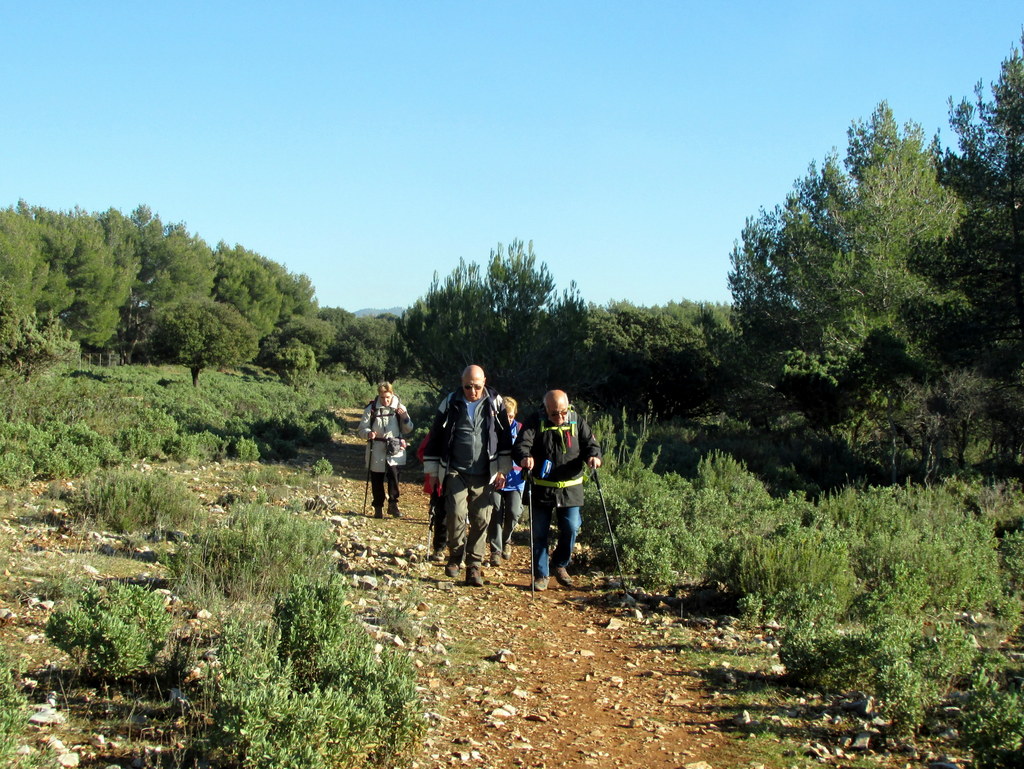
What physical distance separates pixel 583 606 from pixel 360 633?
8.95ft

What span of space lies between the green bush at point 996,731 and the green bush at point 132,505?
6.74 meters

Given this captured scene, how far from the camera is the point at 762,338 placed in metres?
27.5

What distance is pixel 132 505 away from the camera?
7.98 metres

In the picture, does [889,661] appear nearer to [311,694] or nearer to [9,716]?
[311,694]

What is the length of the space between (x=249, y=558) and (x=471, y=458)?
1.95 m

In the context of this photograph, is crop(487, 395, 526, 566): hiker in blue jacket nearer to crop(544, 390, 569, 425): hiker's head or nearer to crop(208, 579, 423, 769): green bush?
crop(544, 390, 569, 425): hiker's head

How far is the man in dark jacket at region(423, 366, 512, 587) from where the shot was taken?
7.01 m

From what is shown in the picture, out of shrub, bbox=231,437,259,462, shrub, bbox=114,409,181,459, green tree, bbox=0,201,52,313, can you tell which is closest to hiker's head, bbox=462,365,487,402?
shrub, bbox=114,409,181,459

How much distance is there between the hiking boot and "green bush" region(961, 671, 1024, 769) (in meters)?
3.96

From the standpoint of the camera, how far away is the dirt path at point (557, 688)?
13.0ft

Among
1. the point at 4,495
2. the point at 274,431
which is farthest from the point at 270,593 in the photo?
the point at 274,431

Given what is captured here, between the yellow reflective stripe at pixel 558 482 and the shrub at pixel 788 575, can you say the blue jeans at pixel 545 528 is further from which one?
the shrub at pixel 788 575

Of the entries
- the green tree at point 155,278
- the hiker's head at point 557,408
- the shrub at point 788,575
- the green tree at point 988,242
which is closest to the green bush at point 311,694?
the hiker's head at point 557,408

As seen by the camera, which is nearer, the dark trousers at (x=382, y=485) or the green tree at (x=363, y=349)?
the dark trousers at (x=382, y=485)
